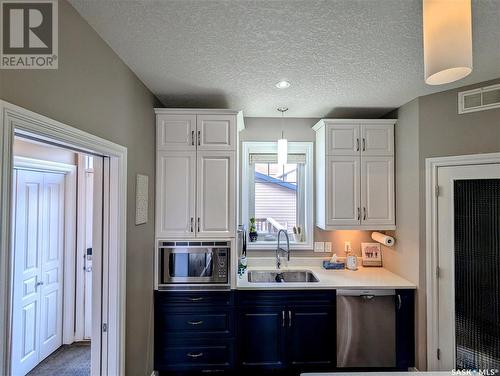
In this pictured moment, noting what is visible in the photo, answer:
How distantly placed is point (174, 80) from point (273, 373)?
295 cm

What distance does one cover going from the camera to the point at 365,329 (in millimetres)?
2533

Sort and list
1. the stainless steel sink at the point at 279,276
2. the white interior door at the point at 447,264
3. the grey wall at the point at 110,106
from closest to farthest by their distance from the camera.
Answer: the grey wall at the point at 110,106
the white interior door at the point at 447,264
the stainless steel sink at the point at 279,276

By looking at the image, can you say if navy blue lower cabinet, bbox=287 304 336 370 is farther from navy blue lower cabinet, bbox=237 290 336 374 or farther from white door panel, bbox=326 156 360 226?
white door panel, bbox=326 156 360 226

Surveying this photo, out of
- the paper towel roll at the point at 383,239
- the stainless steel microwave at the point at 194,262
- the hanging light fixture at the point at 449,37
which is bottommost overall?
the stainless steel microwave at the point at 194,262

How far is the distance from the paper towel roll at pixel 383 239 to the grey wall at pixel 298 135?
0.19m

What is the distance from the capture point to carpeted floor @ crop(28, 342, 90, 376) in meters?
2.63

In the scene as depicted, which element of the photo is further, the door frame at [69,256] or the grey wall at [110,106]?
the door frame at [69,256]

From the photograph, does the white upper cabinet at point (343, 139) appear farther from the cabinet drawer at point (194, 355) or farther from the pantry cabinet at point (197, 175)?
the cabinet drawer at point (194, 355)

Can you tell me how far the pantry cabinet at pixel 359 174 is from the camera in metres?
2.87

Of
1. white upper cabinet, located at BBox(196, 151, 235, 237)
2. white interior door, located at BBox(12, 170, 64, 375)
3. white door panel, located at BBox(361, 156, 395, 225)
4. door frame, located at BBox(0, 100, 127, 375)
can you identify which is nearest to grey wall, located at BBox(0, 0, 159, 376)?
door frame, located at BBox(0, 100, 127, 375)

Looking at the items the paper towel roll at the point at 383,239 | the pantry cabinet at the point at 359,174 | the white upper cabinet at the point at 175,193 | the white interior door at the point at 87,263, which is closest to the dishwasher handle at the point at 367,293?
the paper towel roll at the point at 383,239

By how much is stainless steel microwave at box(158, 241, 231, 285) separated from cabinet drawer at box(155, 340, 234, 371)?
1.93ft

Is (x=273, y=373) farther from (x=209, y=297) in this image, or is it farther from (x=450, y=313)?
(x=450, y=313)

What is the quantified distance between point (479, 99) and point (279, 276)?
2.52 meters
